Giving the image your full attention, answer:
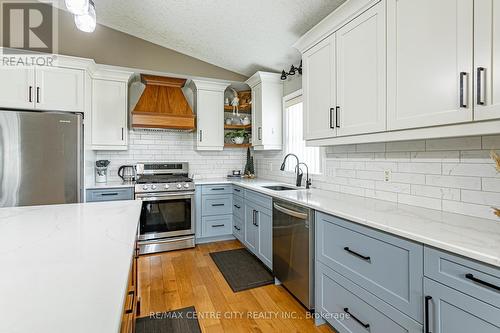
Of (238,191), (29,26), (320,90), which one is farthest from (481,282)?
(29,26)

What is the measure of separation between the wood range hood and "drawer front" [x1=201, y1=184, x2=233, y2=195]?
0.90 metres

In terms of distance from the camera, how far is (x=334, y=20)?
205 cm

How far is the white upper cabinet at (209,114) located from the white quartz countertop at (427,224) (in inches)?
85.9

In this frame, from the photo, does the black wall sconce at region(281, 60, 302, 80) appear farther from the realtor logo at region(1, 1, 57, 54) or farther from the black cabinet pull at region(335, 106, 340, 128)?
the realtor logo at region(1, 1, 57, 54)

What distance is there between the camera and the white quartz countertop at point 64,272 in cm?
57

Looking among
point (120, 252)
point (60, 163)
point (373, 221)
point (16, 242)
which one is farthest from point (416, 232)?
point (60, 163)

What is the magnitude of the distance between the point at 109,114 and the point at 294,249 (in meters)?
2.92

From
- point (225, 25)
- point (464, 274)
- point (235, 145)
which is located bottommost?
point (464, 274)

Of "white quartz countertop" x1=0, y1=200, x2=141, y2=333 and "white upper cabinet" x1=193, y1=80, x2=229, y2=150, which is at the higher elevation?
"white upper cabinet" x1=193, y1=80, x2=229, y2=150

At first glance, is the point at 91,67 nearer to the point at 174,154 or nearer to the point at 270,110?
the point at 174,154

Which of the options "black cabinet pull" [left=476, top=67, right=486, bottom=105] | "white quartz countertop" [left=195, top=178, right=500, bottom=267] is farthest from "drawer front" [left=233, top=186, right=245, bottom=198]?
"black cabinet pull" [left=476, top=67, right=486, bottom=105]

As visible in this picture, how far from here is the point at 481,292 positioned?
0.97m

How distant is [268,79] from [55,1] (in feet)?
9.24

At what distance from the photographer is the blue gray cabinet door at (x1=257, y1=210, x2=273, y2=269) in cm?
264
